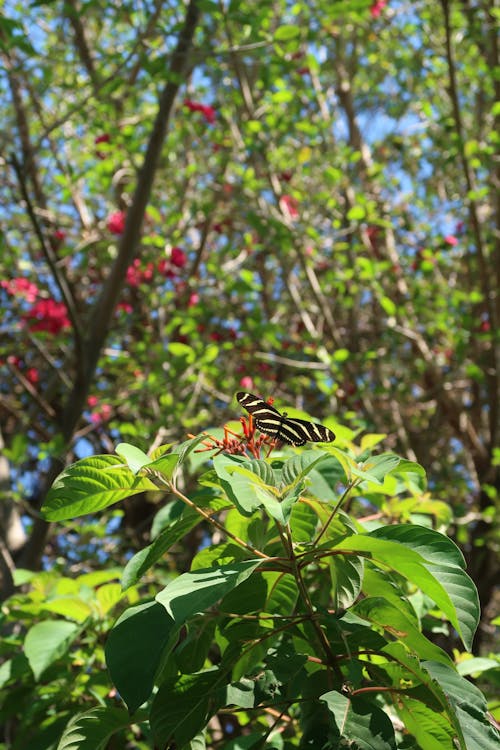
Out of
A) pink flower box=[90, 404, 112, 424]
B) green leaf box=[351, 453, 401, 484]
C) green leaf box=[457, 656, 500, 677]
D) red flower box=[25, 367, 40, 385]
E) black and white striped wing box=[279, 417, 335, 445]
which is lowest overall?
pink flower box=[90, 404, 112, 424]

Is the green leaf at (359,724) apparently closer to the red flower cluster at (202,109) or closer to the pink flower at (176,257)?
the red flower cluster at (202,109)

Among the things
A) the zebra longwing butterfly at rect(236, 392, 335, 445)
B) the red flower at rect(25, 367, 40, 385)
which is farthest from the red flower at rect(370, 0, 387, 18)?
the zebra longwing butterfly at rect(236, 392, 335, 445)

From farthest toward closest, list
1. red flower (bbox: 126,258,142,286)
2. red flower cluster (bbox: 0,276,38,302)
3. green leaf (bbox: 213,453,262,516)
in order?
red flower cluster (bbox: 0,276,38,302) < red flower (bbox: 126,258,142,286) < green leaf (bbox: 213,453,262,516)

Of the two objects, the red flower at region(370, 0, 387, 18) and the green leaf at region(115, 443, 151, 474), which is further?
the red flower at region(370, 0, 387, 18)

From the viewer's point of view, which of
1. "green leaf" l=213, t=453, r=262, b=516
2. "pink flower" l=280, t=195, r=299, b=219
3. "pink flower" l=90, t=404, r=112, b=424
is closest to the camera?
"green leaf" l=213, t=453, r=262, b=516

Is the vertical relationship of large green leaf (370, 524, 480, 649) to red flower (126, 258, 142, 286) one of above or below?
below

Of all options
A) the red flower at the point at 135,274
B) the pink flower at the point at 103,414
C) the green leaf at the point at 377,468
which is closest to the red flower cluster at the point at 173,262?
the red flower at the point at 135,274

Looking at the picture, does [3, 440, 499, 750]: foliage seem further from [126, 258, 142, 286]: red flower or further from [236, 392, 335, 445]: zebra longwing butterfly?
[126, 258, 142, 286]: red flower

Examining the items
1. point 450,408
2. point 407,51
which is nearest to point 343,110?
point 407,51
